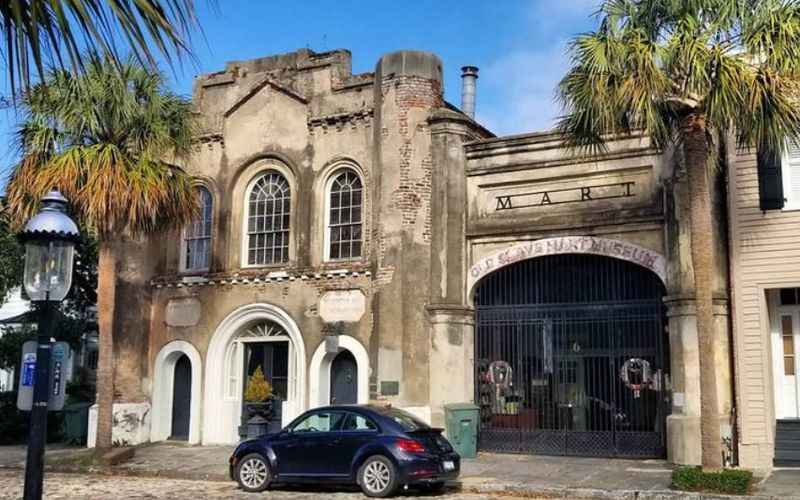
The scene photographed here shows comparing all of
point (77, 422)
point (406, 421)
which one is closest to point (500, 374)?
point (406, 421)

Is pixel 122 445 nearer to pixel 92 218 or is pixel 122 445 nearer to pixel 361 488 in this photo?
pixel 92 218

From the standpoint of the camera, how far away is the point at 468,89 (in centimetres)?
2322

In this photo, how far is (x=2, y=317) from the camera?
36.7 meters

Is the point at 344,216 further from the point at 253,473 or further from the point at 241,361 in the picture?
the point at 253,473

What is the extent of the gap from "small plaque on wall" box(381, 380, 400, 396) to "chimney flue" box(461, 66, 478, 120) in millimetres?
7466

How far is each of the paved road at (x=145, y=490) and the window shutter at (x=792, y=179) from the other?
743cm

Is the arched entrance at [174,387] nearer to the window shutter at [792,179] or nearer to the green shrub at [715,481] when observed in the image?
the green shrub at [715,481]

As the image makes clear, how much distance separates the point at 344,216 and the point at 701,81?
10.3 metres

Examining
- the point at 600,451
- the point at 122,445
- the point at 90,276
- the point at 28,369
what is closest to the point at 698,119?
the point at 600,451

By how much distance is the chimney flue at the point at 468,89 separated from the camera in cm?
2308

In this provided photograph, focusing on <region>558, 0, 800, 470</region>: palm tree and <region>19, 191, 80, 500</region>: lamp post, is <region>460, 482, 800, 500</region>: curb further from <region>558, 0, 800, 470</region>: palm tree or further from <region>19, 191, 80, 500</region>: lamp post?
A: <region>19, 191, 80, 500</region>: lamp post

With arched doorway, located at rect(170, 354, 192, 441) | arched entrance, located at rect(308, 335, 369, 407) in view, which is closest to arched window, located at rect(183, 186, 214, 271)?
arched doorway, located at rect(170, 354, 192, 441)

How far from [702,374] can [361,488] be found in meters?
5.54

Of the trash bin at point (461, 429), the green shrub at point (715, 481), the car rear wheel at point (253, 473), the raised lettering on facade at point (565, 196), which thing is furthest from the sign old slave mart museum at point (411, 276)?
the car rear wheel at point (253, 473)
